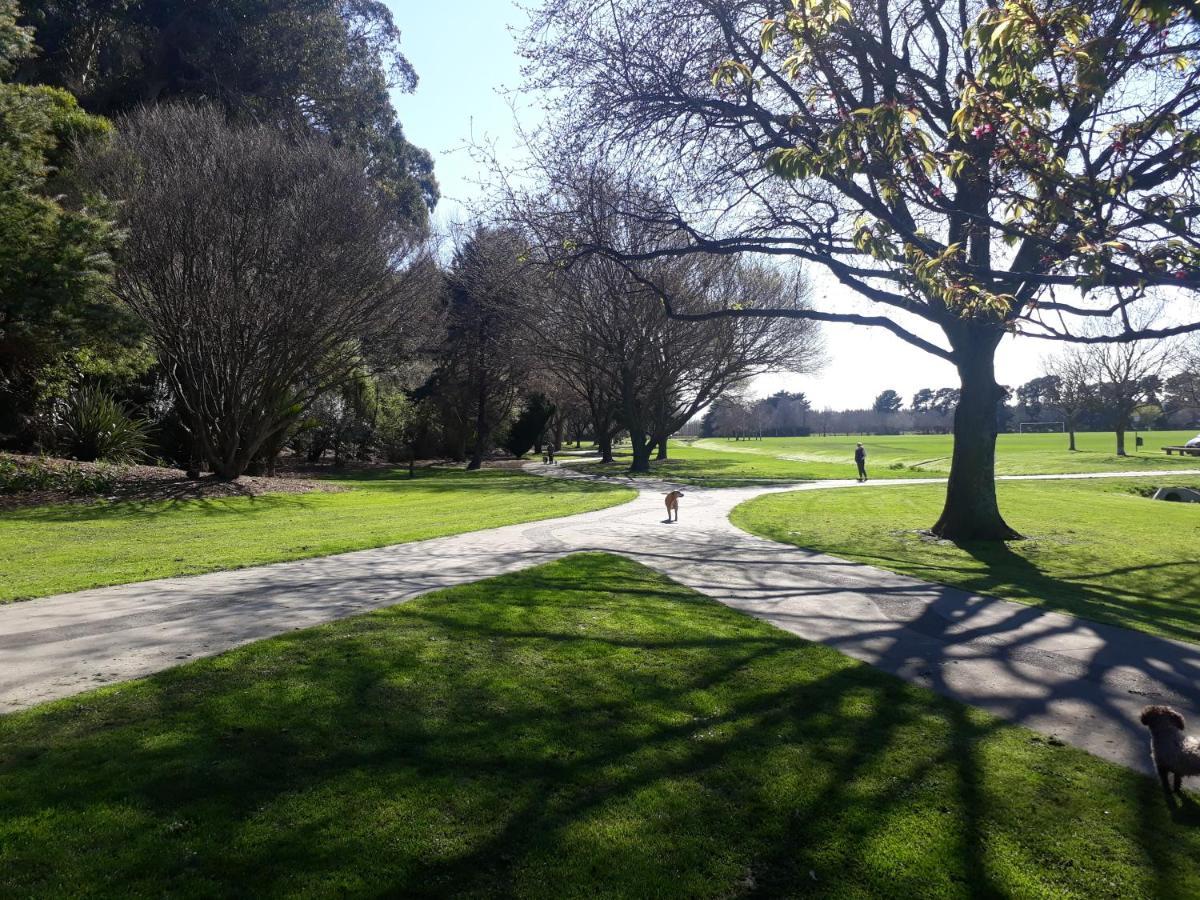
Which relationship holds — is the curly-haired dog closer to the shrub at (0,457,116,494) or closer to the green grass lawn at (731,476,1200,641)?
the green grass lawn at (731,476,1200,641)

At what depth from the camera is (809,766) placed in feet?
13.4

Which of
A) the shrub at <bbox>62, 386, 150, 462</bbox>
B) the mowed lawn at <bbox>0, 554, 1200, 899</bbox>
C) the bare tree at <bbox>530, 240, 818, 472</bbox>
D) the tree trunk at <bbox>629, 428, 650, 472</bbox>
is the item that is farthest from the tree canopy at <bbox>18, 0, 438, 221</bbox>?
the mowed lawn at <bbox>0, 554, 1200, 899</bbox>

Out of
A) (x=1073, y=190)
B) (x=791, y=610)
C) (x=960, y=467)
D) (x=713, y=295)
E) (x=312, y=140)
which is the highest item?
(x=312, y=140)

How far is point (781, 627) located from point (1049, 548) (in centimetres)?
805

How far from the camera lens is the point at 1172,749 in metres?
3.87

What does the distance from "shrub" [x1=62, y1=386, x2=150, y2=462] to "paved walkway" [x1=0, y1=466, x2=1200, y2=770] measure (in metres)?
13.4

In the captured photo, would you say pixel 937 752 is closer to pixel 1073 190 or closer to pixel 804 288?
pixel 1073 190

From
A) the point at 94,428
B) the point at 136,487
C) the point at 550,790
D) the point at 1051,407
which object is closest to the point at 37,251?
the point at 136,487

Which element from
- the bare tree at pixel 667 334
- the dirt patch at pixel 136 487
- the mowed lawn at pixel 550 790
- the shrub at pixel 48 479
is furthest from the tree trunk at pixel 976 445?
the shrub at pixel 48 479

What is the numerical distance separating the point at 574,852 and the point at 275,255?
63.5 ft

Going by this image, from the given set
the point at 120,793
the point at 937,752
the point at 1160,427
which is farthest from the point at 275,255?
the point at 1160,427

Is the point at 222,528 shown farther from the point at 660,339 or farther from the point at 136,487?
the point at 660,339

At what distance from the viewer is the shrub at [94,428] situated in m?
19.9

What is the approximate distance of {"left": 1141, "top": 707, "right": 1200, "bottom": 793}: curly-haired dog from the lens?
3803 millimetres
